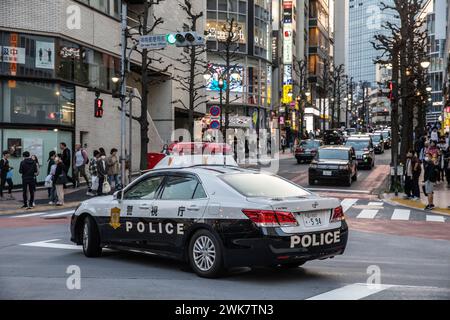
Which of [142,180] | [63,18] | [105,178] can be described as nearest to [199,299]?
[142,180]

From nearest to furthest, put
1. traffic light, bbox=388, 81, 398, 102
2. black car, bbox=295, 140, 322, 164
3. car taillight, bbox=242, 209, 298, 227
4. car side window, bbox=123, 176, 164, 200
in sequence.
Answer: car taillight, bbox=242, 209, 298, 227, car side window, bbox=123, 176, 164, 200, traffic light, bbox=388, 81, 398, 102, black car, bbox=295, 140, 322, 164

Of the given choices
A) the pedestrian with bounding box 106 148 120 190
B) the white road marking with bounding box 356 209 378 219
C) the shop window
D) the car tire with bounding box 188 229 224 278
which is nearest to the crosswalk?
the white road marking with bounding box 356 209 378 219

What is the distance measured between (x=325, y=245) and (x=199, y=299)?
215 cm

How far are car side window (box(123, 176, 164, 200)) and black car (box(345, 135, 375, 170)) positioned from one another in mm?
28847

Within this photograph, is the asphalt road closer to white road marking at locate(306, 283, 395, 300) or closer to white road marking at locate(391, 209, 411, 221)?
white road marking at locate(306, 283, 395, 300)

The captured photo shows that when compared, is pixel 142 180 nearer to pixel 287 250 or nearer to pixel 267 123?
pixel 287 250

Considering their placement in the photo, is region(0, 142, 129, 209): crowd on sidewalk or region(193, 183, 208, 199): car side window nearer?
region(193, 183, 208, 199): car side window

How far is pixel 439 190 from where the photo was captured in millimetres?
25750

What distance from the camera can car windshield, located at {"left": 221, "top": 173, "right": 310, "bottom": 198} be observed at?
8.82 metres

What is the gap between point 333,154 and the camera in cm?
2939

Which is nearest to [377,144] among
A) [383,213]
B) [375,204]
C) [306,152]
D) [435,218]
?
[306,152]

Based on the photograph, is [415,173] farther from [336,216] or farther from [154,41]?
[336,216]

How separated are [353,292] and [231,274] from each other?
1.87 meters
